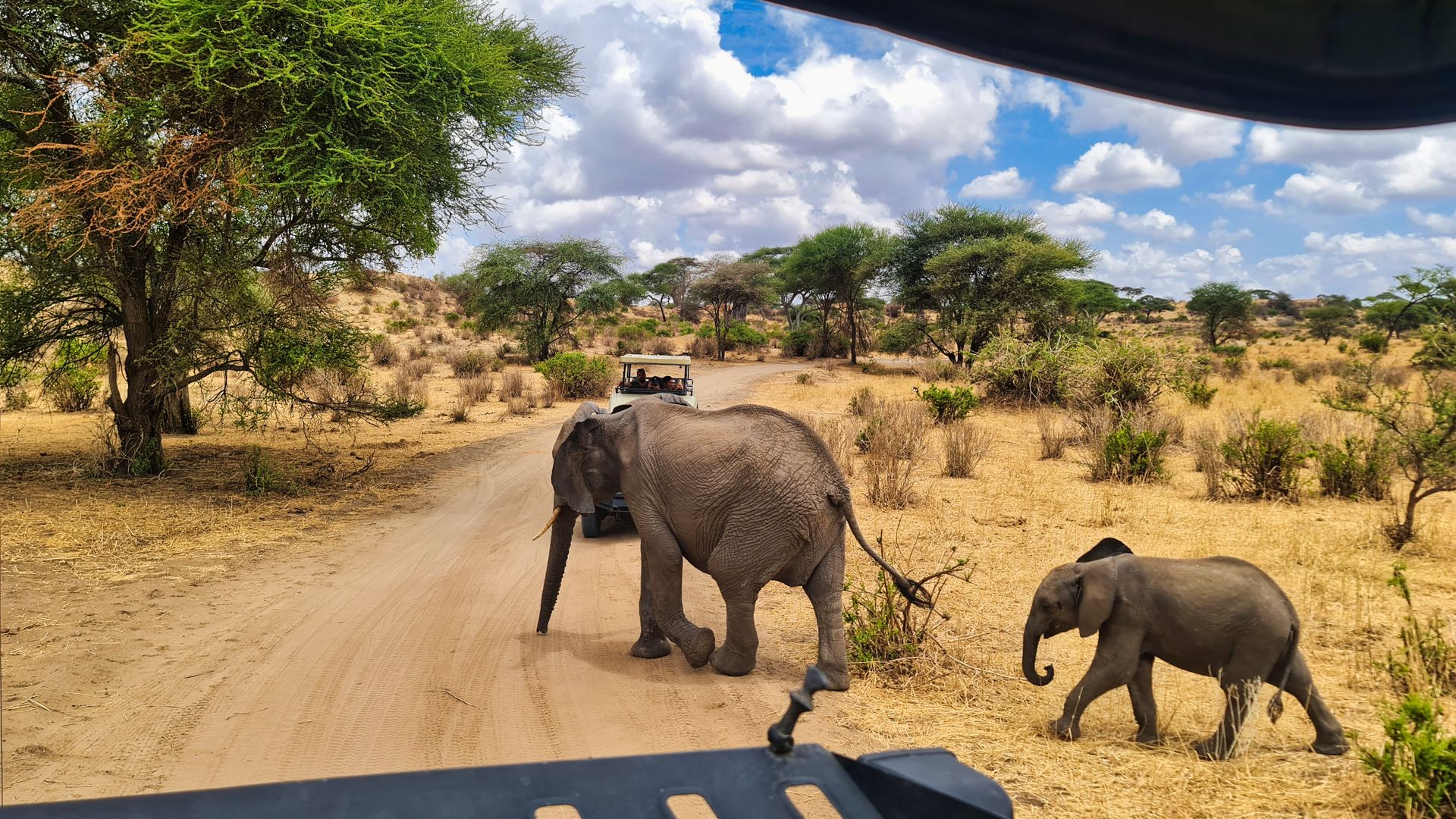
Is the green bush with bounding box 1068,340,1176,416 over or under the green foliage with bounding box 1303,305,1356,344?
under

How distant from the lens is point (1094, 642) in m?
6.04

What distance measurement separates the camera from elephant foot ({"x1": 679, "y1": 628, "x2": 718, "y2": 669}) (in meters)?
5.36

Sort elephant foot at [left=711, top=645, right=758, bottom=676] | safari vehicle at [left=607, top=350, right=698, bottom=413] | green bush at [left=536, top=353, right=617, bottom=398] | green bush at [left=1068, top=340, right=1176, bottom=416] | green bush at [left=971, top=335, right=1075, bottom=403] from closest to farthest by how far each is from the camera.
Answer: elephant foot at [left=711, top=645, right=758, bottom=676] → safari vehicle at [left=607, top=350, right=698, bottom=413] → green bush at [left=1068, top=340, right=1176, bottom=416] → green bush at [left=971, top=335, right=1075, bottom=403] → green bush at [left=536, top=353, right=617, bottom=398]

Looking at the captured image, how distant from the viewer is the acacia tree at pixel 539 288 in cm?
3241

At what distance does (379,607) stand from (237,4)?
714cm

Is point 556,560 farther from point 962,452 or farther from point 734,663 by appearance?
point 962,452

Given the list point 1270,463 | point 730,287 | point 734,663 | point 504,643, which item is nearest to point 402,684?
point 504,643

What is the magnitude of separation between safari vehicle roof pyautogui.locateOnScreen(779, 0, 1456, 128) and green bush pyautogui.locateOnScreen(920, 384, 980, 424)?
1562 centimetres

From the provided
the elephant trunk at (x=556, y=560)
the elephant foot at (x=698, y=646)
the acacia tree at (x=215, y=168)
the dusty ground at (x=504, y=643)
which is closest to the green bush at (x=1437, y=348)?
the dusty ground at (x=504, y=643)

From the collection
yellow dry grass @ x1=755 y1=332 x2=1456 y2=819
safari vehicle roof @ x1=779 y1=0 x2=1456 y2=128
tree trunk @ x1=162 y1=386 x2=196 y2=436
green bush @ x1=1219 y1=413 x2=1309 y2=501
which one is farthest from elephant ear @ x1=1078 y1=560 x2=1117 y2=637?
tree trunk @ x1=162 y1=386 x2=196 y2=436

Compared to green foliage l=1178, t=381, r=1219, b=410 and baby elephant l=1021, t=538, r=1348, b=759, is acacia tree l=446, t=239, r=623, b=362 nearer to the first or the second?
green foliage l=1178, t=381, r=1219, b=410

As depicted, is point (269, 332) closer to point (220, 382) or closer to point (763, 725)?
point (763, 725)

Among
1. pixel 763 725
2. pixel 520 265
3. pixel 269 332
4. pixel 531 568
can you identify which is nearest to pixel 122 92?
pixel 269 332

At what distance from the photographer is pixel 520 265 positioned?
3256 cm
